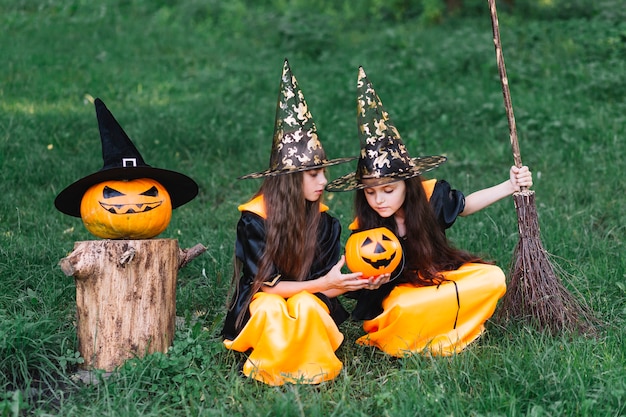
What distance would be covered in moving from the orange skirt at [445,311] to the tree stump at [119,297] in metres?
1.20

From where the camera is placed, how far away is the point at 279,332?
12.7 ft

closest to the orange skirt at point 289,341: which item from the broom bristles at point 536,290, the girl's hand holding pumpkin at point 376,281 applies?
the girl's hand holding pumpkin at point 376,281

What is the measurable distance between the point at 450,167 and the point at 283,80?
3685 millimetres

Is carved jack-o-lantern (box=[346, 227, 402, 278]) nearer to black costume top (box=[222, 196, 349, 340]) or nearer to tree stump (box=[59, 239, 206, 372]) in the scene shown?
black costume top (box=[222, 196, 349, 340])

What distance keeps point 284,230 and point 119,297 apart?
0.88 metres

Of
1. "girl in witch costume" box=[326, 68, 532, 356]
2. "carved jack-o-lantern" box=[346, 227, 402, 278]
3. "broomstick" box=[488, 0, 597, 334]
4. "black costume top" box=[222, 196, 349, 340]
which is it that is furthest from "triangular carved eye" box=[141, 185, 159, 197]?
"broomstick" box=[488, 0, 597, 334]

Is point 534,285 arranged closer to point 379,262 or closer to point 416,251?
point 416,251

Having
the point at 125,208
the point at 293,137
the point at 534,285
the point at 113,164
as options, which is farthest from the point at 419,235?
the point at 113,164

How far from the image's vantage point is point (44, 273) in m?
4.93

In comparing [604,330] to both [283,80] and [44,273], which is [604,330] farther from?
[44,273]

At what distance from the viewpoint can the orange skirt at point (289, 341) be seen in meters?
3.88

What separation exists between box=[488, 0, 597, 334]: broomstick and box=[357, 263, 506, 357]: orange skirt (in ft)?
0.77

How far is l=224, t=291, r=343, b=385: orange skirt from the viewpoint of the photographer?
12.7 feet

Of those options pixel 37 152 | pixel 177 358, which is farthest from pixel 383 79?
→ pixel 177 358
